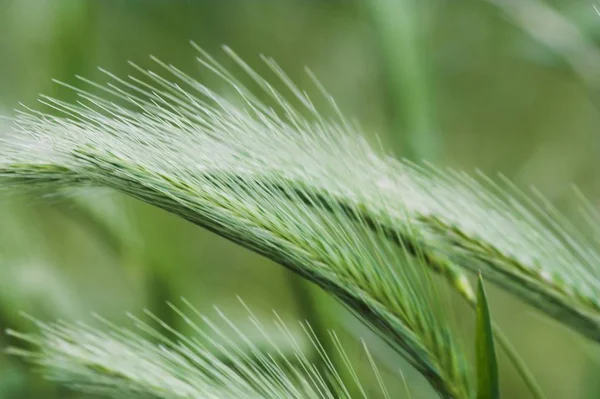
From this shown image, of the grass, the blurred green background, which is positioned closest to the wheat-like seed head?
the grass

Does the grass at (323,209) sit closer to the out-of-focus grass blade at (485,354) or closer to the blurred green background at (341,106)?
the out-of-focus grass blade at (485,354)

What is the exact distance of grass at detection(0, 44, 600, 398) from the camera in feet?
0.97

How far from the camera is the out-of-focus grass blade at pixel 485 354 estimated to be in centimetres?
30

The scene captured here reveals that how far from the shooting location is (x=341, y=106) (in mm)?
999

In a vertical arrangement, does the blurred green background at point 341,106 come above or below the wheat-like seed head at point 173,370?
above

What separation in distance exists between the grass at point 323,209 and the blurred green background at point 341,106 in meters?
0.23

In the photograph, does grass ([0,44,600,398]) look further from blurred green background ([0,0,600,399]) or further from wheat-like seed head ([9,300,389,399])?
blurred green background ([0,0,600,399])

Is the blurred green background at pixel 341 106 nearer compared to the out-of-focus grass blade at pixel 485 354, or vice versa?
the out-of-focus grass blade at pixel 485 354

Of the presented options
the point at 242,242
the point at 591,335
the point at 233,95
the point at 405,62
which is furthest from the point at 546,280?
the point at 233,95

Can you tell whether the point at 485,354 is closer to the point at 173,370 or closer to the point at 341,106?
the point at 173,370

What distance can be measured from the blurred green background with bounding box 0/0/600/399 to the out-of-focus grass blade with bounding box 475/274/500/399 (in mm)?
302

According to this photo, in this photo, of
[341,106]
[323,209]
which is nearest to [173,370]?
[323,209]

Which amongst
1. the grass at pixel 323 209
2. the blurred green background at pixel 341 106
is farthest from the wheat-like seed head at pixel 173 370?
the blurred green background at pixel 341 106

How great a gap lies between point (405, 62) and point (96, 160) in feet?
1.32
